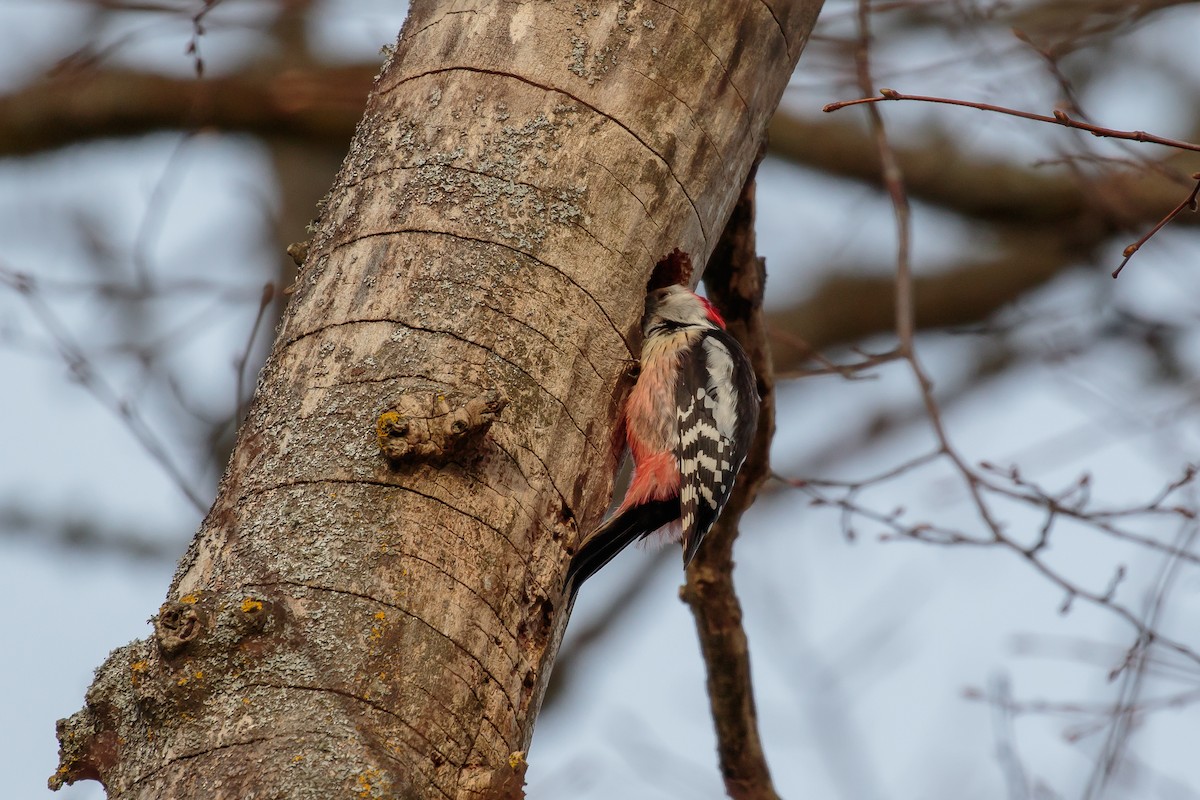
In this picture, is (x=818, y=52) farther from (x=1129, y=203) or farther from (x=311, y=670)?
(x=311, y=670)

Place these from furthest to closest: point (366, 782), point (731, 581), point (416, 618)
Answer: point (731, 581) < point (416, 618) < point (366, 782)

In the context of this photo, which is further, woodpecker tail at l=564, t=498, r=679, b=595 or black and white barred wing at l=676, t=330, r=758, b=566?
black and white barred wing at l=676, t=330, r=758, b=566

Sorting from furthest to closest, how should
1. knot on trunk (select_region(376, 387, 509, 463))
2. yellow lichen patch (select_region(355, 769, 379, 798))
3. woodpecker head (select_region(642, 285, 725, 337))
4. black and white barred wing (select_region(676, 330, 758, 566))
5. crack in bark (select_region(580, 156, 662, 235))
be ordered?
→ woodpecker head (select_region(642, 285, 725, 337))
black and white barred wing (select_region(676, 330, 758, 566))
crack in bark (select_region(580, 156, 662, 235))
knot on trunk (select_region(376, 387, 509, 463))
yellow lichen patch (select_region(355, 769, 379, 798))

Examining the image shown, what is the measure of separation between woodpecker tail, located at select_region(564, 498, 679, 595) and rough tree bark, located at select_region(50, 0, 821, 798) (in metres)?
0.28

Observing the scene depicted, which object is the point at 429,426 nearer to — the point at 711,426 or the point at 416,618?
the point at 416,618

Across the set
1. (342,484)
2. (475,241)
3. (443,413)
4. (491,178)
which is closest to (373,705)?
(342,484)

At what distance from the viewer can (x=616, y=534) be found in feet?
10.6

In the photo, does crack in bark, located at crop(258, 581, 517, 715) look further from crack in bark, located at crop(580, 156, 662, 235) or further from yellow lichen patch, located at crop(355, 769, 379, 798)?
crack in bark, located at crop(580, 156, 662, 235)

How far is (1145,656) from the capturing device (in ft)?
12.5

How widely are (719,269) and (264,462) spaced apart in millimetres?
1435

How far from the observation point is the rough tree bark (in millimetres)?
1924

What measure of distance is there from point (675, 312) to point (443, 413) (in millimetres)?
1759

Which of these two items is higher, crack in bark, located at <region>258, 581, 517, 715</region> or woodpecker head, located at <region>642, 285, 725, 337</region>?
woodpecker head, located at <region>642, 285, 725, 337</region>

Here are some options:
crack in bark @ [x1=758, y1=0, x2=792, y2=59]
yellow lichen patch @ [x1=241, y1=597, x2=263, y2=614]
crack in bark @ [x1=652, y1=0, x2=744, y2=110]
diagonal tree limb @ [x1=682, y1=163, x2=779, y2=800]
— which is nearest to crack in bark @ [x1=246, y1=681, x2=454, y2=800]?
yellow lichen patch @ [x1=241, y1=597, x2=263, y2=614]
